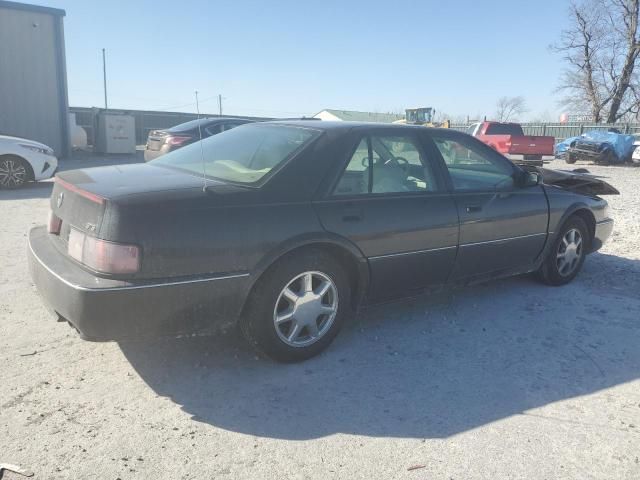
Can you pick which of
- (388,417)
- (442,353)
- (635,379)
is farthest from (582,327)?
(388,417)

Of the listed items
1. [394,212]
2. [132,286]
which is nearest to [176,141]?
[394,212]

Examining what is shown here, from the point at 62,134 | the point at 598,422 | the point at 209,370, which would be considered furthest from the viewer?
the point at 62,134

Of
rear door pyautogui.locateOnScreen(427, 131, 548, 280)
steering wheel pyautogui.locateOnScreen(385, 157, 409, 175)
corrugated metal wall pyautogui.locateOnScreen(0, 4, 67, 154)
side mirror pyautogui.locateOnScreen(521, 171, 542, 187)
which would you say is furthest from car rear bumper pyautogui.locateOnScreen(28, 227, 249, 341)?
corrugated metal wall pyautogui.locateOnScreen(0, 4, 67, 154)

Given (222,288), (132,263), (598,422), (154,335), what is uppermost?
(132,263)

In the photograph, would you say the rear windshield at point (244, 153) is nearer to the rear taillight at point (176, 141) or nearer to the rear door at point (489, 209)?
the rear door at point (489, 209)

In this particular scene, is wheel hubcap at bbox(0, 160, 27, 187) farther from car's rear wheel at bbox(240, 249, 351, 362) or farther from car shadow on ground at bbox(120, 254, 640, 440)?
car's rear wheel at bbox(240, 249, 351, 362)

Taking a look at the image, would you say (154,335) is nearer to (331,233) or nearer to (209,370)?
(209,370)

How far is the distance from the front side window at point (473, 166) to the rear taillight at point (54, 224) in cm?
276

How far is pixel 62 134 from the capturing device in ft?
62.0

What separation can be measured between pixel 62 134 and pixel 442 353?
741 inches

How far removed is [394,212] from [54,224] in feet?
7.37

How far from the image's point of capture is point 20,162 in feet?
34.8

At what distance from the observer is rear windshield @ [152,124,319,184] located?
3.42 meters

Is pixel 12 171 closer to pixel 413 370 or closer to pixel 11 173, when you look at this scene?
pixel 11 173
